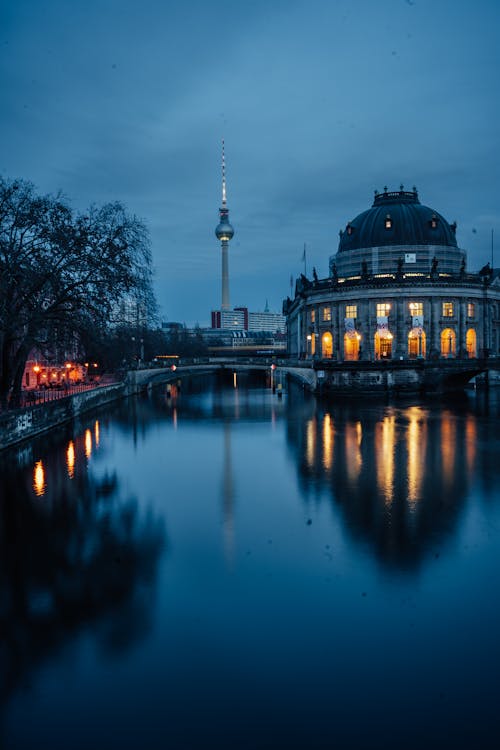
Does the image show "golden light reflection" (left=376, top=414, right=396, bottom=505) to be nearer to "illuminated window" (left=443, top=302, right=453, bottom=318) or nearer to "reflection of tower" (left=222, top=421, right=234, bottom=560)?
"reflection of tower" (left=222, top=421, right=234, bottom=560)

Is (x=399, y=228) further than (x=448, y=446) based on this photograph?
Yes

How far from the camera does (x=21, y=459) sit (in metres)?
33.5

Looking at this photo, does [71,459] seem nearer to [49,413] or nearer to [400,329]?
[49,413]

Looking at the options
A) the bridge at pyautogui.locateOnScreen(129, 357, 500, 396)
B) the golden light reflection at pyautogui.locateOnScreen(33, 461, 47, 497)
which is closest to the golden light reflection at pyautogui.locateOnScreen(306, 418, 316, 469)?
the golden light reflection at pyautogui.locateOnScreen(33, 461, 47, 497)

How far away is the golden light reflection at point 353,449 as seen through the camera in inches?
1206

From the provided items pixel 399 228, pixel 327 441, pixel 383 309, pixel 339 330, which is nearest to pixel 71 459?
pixel 327 441

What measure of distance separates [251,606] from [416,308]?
251 ft

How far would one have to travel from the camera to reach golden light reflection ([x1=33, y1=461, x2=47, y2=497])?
87.4 ft

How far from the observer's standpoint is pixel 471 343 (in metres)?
89.5

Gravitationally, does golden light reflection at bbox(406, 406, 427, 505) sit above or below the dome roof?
below

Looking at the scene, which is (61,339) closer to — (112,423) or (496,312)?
(112,423)

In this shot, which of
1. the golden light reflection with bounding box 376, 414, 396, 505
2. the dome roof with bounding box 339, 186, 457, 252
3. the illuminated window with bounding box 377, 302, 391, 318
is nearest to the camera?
the golden light reflection with bounding box 376, 414, 396, 505

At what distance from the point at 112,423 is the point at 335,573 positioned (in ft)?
126

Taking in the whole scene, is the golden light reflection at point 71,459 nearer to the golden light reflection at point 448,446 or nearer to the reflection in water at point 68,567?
the reflection in water at point 68,567
